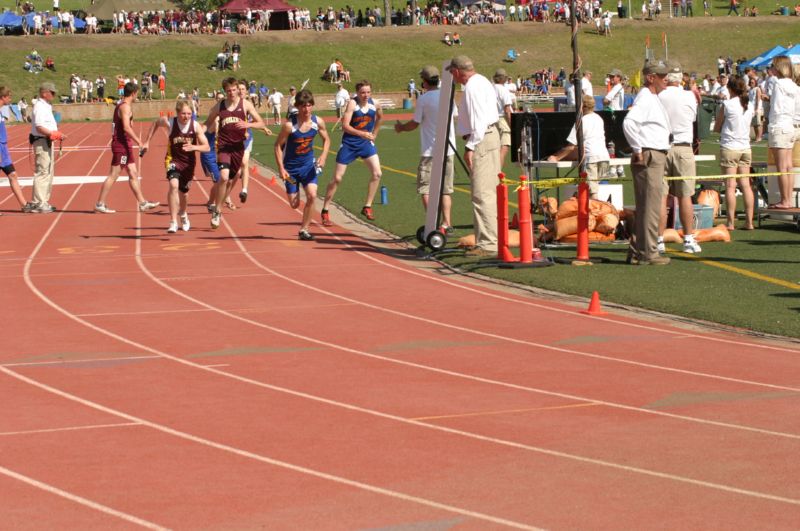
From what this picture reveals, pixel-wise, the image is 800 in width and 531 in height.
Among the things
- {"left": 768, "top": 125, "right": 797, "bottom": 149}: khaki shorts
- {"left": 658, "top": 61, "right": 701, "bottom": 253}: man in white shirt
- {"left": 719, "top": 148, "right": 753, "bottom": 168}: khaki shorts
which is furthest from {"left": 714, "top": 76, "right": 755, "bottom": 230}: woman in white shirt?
{"left": 658, "top": 61, "right": 701, "bottom": 253}: man in white shirt

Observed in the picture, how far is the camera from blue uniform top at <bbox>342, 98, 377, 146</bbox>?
60.0ft

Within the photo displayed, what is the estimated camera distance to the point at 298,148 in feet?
55.3

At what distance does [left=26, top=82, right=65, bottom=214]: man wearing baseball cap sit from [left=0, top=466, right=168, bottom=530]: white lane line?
605 inches

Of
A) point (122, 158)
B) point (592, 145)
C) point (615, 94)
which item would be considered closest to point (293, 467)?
point (592, 145)

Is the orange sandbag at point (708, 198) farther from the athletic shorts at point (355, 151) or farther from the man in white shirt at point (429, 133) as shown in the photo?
the athletic shorts at point (355, 151)

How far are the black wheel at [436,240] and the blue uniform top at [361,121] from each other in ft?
11.1

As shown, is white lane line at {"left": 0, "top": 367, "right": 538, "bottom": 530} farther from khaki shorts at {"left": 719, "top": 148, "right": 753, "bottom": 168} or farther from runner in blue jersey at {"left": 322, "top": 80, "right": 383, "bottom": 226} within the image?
khaki shorts at {"left": 719, "top": 148, "right": 753, "bottom": 168}

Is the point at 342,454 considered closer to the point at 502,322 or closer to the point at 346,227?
the point at 502,322

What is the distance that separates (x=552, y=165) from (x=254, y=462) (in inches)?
385

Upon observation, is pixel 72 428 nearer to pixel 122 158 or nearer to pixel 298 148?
pixel 298 148

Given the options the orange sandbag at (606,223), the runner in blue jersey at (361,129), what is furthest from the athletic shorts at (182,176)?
the orange sandbag at (606,223)

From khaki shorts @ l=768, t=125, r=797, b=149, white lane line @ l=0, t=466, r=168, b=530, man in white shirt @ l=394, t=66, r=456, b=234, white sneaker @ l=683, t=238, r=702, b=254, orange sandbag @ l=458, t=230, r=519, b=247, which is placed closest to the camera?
white lane line @ l=0, t=466, r=168, b=530

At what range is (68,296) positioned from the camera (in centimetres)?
1302

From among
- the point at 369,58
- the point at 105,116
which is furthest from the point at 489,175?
the point at 369,58
